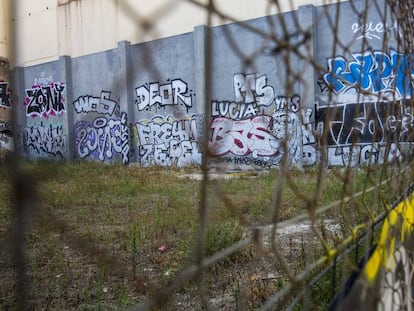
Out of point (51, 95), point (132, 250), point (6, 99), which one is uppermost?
point (51, 95)

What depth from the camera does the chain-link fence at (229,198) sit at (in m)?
0.56

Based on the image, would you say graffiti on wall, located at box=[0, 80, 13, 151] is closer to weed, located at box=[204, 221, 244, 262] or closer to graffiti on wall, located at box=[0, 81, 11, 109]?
graffiti on wall, located at box=[0, 81, 11, 109]

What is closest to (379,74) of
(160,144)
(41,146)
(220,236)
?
(41,146)

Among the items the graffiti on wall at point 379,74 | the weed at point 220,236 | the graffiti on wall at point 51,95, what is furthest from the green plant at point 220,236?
the graffiti on wall at point 51,95

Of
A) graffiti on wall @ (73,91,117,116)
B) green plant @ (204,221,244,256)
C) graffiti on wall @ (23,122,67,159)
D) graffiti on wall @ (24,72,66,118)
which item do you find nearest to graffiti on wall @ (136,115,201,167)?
graffiti on wall @ (24,72,66,118)

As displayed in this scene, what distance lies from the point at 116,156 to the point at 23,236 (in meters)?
11.0

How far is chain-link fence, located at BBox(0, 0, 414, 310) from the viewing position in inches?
22.2

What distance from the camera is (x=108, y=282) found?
2.42 meters

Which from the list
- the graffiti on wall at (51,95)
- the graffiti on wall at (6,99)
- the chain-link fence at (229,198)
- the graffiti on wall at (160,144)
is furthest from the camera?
the graffiti on wall at (51,95)

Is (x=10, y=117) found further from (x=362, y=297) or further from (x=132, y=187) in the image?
(x=132, y=187)

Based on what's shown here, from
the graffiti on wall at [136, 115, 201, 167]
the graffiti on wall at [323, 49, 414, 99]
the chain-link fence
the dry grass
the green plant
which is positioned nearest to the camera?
the chain-link fence

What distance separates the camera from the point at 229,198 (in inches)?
121

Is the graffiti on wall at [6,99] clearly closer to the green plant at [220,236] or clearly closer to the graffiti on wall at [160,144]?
the green plant at [220,236]

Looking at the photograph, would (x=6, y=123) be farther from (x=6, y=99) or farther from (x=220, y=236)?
(x=220, y=236)
